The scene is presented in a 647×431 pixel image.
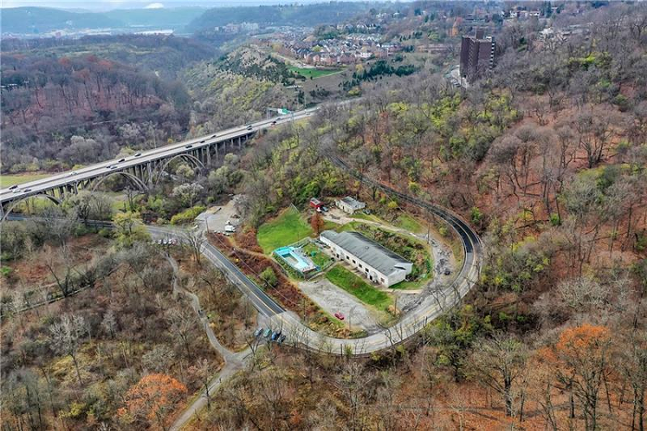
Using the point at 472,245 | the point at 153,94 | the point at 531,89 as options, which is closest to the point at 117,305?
the point at 472,245

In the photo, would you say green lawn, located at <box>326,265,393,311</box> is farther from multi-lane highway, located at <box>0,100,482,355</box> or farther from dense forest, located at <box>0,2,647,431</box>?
dense forest, located at <box>0,2,647,431</box>

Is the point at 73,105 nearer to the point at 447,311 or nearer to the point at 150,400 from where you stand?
the point at 150,400

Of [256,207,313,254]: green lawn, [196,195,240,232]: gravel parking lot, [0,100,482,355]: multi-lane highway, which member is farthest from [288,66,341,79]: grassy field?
[256,207,313,254]: green lawn

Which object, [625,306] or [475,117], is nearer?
[625,306]

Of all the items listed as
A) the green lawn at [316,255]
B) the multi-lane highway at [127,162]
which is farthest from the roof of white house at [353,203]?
the multi-lane highway at [127,162]

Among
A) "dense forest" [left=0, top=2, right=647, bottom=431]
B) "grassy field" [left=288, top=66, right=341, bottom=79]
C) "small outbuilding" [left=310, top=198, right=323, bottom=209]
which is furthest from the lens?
"grassy field" [left=288, top=66, right=341, bottom=79]

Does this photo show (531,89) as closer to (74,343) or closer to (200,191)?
(200,191)
